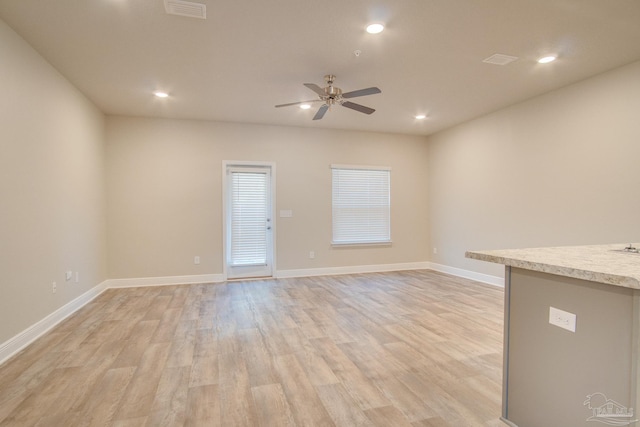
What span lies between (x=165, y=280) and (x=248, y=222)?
66.3 inches

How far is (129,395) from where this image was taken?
6.93 ft

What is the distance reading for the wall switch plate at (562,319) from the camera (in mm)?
1463

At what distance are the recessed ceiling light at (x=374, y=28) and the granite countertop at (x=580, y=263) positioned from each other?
2101 mm

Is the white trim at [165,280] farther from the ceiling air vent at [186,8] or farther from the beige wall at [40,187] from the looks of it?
the ceiling air vent at [186,8]

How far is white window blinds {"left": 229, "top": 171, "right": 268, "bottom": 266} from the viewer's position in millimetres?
5727

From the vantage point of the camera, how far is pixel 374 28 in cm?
278

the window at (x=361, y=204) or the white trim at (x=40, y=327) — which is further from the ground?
the window at (x=361, y=204)

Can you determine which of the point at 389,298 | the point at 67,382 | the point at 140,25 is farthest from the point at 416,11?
the point at 67,382

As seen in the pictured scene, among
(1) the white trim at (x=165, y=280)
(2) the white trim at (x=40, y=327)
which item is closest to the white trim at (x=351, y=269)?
(1) the white trim at (x=165, y=280)

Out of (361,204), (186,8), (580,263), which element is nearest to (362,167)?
(361,204)

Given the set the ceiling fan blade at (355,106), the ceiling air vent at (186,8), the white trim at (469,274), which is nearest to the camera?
the ceiling air vent at (186,8)

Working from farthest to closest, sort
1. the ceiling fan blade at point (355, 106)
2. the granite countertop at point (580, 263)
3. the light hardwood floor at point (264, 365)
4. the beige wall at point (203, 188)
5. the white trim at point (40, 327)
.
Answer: the beige wall at point (203, 188), the ceiling fan blade at point (355, 106), the white trim at point (40, 327), the light hardwood floor at point (264, 365), the granite countertop at point (580, 263)

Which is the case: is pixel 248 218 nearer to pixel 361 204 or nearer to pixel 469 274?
pixel 361 204

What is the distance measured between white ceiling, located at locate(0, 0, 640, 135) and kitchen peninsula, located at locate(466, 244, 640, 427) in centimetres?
205
